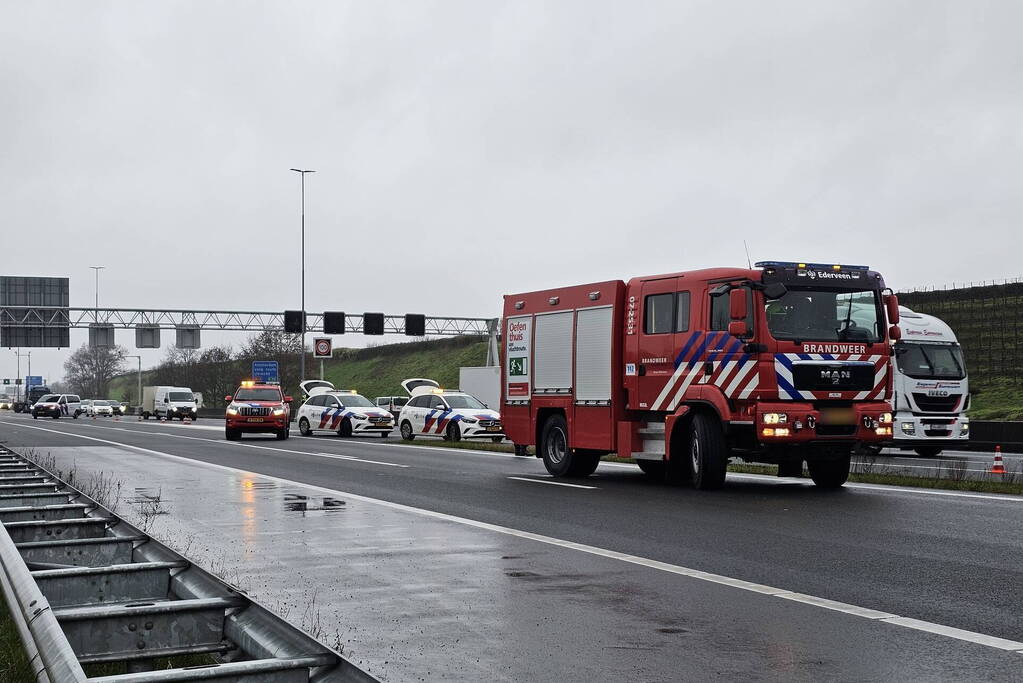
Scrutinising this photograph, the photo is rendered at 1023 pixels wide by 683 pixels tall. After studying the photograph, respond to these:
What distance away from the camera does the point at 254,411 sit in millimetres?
35125

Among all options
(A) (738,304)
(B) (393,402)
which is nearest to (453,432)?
(A) (738,304)

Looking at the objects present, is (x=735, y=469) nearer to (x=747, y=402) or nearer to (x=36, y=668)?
(x=747, y=402)

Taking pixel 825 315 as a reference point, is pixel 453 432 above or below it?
below

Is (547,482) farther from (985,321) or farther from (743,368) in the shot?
(985,321)

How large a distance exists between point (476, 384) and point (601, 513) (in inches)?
1608

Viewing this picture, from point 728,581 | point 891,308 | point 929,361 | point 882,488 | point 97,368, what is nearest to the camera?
point 728,581

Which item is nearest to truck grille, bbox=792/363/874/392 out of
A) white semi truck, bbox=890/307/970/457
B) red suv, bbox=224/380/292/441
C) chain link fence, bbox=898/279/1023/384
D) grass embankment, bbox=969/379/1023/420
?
white semi truck, bbox=890/307/970/457

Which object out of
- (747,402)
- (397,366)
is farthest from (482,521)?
(397,366)

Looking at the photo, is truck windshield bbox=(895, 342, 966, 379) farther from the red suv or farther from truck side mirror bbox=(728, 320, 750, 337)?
the red suv

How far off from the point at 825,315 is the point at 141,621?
11780 mm

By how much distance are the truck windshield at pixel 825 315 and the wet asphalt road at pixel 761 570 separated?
2.09 m

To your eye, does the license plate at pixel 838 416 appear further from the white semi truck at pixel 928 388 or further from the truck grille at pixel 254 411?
the truck grille at pixel 254 411

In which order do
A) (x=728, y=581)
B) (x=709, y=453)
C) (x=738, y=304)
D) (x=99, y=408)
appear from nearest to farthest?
(x=728, y=581), (x=738, y=304), (x=709, y=453), (x=99, y=408)

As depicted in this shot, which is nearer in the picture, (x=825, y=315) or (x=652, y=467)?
(x=825, y=315)
